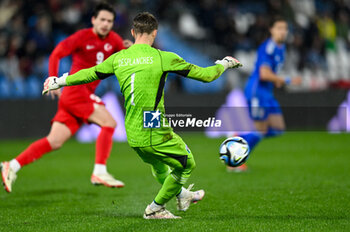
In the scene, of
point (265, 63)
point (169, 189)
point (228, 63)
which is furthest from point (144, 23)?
point (265, 63)

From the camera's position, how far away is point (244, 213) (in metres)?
5.58

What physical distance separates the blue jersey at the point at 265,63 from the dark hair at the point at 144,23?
4063 millimetres

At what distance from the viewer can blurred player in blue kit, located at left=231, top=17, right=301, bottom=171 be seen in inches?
347

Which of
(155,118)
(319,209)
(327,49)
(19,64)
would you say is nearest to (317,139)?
(327,49)

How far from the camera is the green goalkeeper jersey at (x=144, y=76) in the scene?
16.5 feet

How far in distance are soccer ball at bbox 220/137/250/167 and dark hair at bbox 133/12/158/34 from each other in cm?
154

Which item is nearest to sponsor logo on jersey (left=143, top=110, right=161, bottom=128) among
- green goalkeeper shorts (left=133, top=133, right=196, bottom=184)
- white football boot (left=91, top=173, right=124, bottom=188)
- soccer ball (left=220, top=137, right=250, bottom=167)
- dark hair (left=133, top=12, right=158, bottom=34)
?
green goalkeeper shorts (left=133, top=133, right=196, bottom=184)

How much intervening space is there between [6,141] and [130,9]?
5.22 meters

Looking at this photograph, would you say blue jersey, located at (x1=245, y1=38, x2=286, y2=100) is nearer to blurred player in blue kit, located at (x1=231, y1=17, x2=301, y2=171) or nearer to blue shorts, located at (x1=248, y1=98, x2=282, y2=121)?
blurred player in blue kit, located at (x1=231, y1=17, x2=301, y2=171)

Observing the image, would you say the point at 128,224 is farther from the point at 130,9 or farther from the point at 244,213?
the point at 130,9

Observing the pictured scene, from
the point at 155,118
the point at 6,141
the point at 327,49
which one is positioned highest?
the point at 327,49

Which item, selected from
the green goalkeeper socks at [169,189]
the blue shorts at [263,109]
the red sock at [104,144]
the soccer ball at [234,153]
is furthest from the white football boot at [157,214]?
the blue shorts at [263,109]

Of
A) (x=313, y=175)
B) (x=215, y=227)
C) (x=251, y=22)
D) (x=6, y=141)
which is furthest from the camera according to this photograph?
(x=251, y=22)

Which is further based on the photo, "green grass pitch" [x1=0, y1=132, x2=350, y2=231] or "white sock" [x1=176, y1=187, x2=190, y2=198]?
"white sock" [x1=176, y1=187, x2=190, y2=198]
